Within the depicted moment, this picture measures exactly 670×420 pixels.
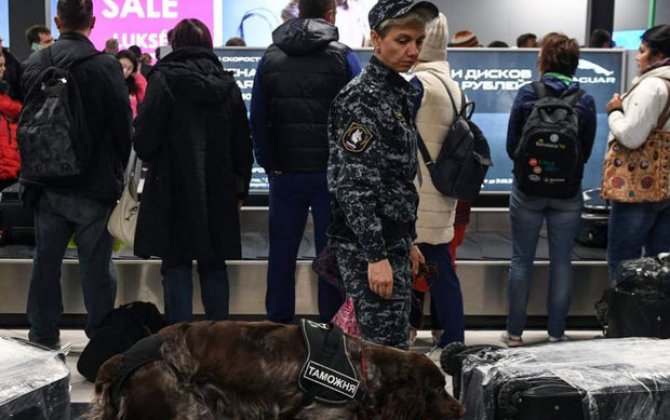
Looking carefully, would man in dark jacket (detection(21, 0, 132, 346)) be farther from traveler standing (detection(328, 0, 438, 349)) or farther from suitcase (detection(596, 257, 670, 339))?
suitcase (detection(596, 257, 670, 339))

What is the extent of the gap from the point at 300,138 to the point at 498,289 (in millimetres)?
1657

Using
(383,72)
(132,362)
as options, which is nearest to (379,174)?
(383,72)

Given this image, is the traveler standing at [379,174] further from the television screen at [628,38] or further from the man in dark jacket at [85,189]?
the television screen at [628,38]

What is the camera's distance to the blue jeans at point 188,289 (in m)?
4.41

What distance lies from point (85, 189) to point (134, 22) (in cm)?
840

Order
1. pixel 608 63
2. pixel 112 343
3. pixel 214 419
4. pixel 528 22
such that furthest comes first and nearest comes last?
1. pixel 528 22
2. pixel 608 63
3. pixel 112 343
4. pixel 214 419

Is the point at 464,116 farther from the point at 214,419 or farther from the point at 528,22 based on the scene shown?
the point at 528,22

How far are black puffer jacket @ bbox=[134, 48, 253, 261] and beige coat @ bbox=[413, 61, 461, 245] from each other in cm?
87

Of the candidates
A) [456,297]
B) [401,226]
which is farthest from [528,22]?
[401,226]

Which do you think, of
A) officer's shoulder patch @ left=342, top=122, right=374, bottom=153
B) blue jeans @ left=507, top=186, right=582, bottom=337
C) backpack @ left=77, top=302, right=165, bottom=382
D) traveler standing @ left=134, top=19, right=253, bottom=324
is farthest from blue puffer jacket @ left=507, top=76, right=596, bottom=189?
officer's shoulder patch @ left=342, top=122, right=374, bottom=153

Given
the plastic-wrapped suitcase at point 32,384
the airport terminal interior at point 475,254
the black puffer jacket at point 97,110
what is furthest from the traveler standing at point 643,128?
the plastic-wrapped suitcase at point 32,384

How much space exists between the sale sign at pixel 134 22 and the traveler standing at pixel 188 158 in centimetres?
820

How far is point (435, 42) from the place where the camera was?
4.30 meters

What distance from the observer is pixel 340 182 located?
2.85 m
